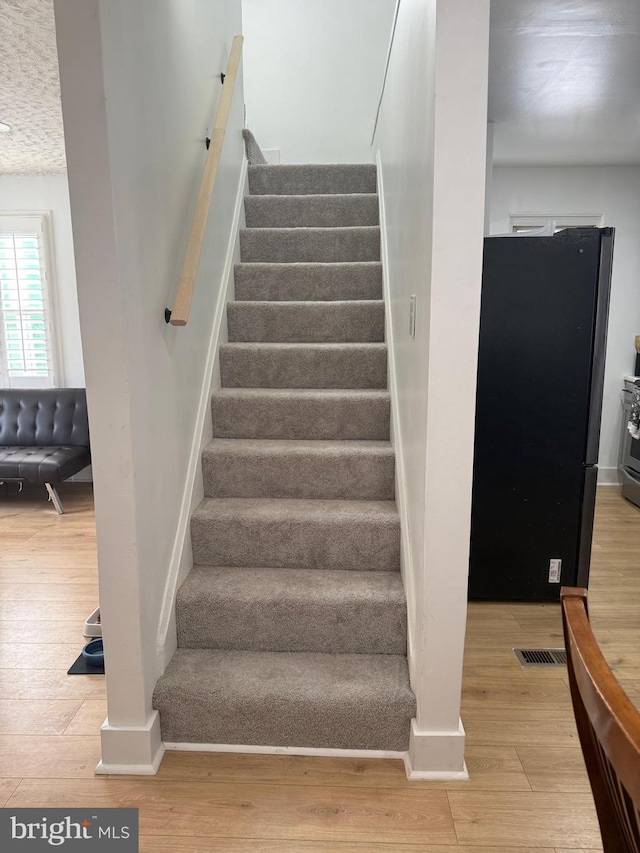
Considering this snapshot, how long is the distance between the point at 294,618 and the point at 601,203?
171 inches

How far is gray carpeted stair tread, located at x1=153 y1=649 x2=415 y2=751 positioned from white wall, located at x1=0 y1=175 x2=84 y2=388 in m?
3.61

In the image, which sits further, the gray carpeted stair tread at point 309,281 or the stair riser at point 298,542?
the gray carpeted stair tread at point 309,281

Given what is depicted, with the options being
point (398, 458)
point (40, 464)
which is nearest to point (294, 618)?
point (398, 458)

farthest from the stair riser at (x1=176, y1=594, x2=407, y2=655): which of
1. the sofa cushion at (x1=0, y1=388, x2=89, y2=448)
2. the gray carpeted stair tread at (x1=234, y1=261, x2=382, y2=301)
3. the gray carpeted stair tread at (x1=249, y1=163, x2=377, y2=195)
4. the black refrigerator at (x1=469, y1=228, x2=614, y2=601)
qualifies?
the sofa cushion at (x1=0, y1=388, x2=89, y2=448)

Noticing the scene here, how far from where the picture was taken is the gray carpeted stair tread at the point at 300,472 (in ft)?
8.09

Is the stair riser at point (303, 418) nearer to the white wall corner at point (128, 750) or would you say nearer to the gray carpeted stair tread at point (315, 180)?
the white wall corner at point (128, 750)

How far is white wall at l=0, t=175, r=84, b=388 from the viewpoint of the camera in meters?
4.86

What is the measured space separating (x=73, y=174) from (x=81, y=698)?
1814 millimetres

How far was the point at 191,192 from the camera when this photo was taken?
231 cm

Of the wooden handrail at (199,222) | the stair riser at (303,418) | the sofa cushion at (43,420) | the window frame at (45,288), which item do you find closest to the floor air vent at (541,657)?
the stair riser at (303,418)

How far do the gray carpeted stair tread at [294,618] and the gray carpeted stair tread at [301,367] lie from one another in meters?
1.10

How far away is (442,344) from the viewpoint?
1.61m

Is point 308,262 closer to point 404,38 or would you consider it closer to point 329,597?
point 404,38

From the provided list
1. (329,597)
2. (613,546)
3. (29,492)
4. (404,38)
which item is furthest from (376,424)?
(29,492)
